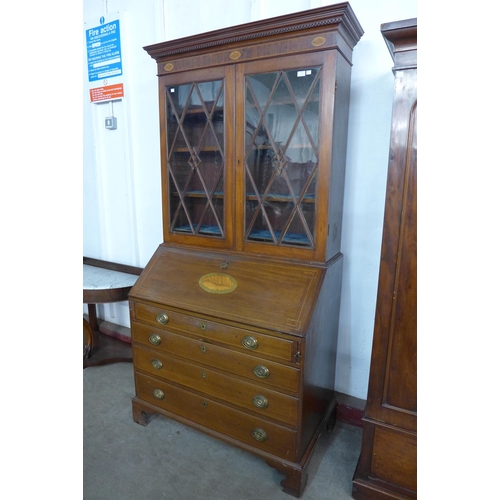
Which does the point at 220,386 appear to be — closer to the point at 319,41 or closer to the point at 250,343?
the point at 250,343

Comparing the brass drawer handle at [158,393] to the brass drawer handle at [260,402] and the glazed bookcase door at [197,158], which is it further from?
the glazed bookcase door at [197,158]

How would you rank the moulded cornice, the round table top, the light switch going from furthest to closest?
the light switch → the round table top → the moulded cornice

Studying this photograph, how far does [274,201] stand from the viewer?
5.43 feet

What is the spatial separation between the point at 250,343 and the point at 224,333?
5.6 inches

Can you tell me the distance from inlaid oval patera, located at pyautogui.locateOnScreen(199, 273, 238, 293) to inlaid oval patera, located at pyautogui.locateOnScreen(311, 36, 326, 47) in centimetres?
106

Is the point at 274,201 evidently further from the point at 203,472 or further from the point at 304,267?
the point at 203,472

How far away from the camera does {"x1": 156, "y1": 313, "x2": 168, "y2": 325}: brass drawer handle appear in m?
1.76

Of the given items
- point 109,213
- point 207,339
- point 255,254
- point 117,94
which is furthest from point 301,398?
point 117,94

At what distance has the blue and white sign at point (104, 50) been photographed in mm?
2459

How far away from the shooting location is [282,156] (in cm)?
158

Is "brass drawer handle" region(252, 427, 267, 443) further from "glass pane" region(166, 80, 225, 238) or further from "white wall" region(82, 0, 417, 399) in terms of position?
"glass pane" region(166, 80, 225, 238)

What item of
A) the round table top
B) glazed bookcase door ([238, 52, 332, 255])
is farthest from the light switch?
glazed bookcase door ([238, 52, 332, 255])

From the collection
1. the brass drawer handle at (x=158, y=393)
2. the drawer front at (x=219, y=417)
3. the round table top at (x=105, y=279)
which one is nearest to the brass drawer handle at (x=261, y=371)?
the drawer front at (x=219, y=417)
